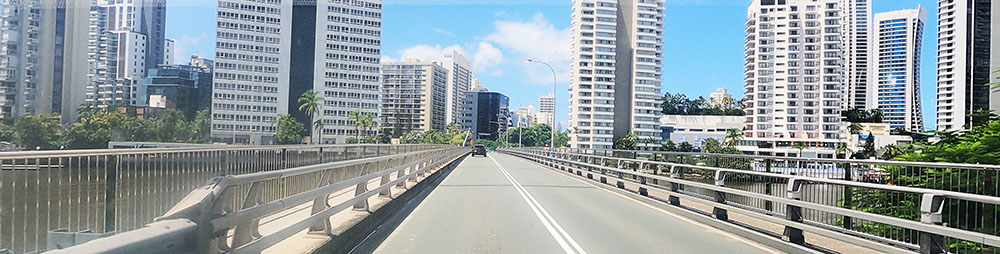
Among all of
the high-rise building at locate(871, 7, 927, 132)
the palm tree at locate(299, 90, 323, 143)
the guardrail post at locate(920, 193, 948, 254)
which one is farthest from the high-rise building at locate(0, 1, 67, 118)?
the high-rise building at locate(871, 7, 927, 132)

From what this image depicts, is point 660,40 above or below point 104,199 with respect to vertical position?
above

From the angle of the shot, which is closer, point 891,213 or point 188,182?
point 188,182

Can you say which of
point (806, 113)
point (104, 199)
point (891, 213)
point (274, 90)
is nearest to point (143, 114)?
point (274, 90)

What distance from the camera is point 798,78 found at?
149 m

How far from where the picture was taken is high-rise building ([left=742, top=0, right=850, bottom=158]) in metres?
145

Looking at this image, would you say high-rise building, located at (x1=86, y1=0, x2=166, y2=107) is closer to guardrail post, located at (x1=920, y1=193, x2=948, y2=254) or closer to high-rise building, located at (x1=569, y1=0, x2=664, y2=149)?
guardrail post, located at (x1=920, y1=193, x2=948, y2=254)

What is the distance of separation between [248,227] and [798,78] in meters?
162

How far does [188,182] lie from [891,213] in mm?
9699

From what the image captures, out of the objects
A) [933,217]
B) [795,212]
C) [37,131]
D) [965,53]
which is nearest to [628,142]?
[965,53]

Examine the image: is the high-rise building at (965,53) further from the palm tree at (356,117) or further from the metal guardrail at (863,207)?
the palm tree at (356,117)

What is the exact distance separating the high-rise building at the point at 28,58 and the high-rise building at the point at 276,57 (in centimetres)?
1786

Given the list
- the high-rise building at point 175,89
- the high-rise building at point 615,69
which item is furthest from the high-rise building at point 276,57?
the high-rise building at point 615,69

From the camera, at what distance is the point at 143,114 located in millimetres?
28609

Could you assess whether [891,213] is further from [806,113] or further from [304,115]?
[806,113]
